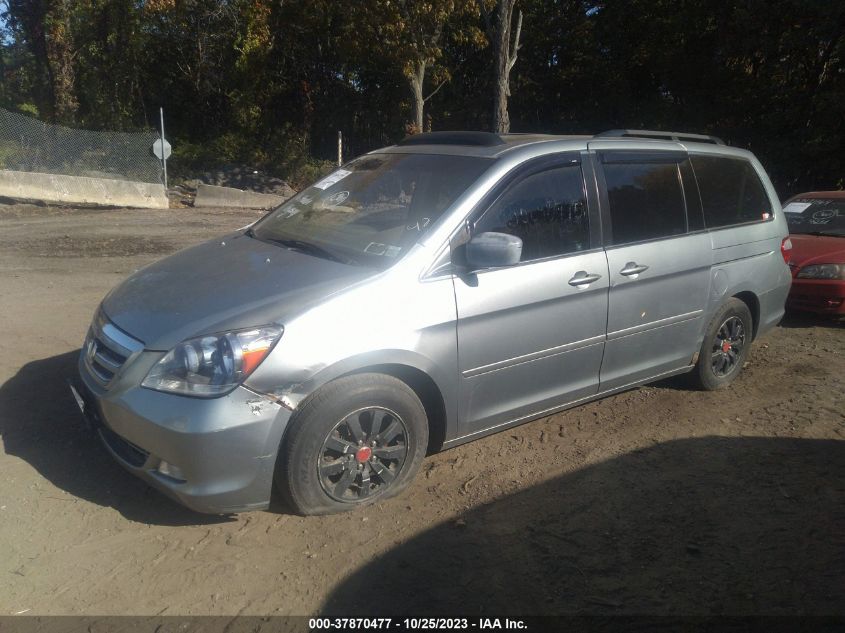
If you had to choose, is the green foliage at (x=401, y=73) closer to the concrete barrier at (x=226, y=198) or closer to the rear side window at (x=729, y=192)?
the concrete barrier at (x=226, y=198)

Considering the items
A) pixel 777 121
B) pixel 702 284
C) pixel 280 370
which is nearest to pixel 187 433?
pixel 280 370

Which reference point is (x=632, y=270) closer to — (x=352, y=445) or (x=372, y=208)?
(x=372, y=208)

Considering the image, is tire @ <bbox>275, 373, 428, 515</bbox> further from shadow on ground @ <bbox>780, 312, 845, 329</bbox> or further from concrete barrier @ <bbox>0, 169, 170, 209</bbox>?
concrete barrier @ <bbox>0, 169, 170, 209</bbox>

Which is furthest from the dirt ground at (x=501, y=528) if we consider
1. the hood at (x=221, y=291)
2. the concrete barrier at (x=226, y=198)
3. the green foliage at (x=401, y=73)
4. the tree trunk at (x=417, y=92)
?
the tree trunk at (x=417, y=92)

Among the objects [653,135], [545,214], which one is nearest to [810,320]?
[653,135]

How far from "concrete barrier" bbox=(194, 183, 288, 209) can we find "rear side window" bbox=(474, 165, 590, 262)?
14.3 meters

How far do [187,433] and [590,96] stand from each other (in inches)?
910

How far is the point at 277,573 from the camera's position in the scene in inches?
126

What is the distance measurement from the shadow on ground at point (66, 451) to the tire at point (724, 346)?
354 cm

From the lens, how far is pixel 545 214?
4.21 m

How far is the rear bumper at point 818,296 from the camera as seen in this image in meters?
7.41

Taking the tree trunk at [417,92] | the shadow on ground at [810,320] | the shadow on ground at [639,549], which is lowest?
the shadow on ground at [639,549]

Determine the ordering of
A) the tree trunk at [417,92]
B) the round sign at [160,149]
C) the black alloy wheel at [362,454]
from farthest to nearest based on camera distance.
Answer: the tree trunk at [417,92] < the round sign at [160,149] < the black alloy wheel at [362,454]

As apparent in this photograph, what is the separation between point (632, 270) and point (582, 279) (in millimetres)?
434
